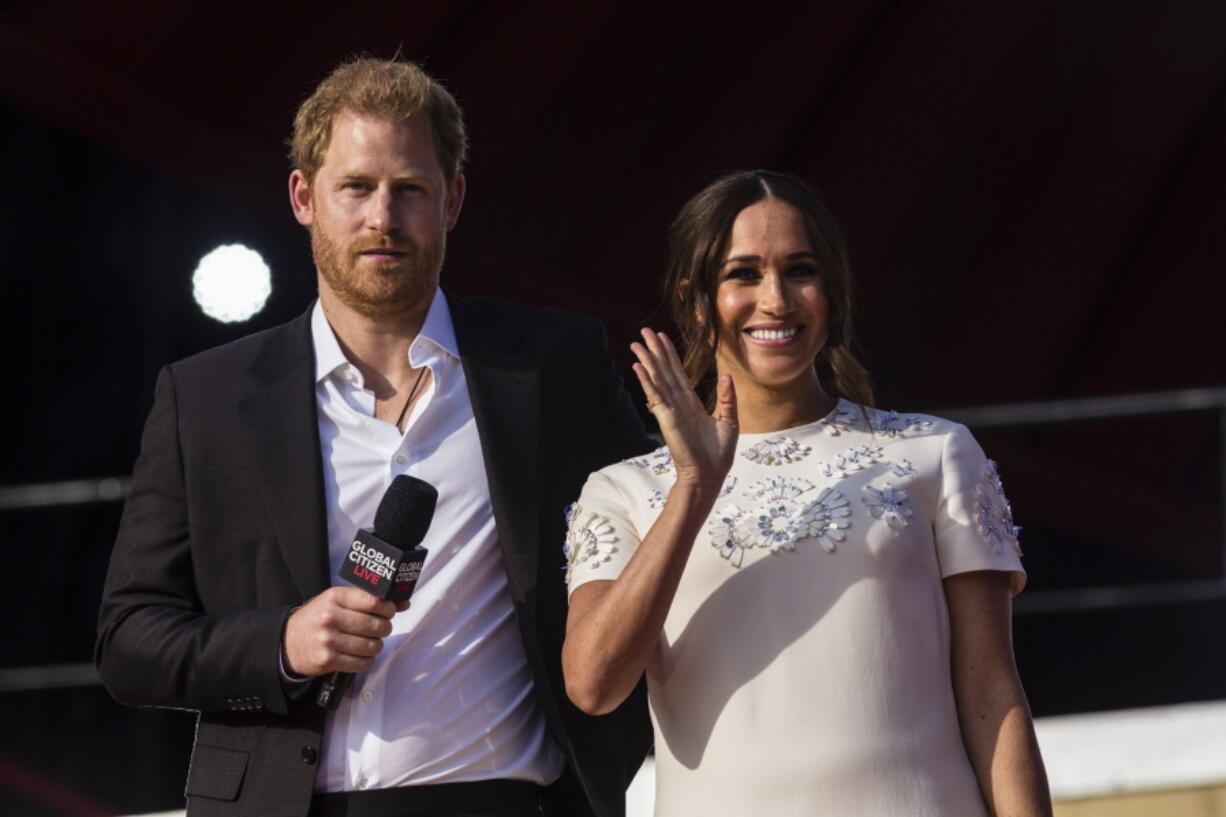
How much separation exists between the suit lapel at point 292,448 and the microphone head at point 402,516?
0.94 ft

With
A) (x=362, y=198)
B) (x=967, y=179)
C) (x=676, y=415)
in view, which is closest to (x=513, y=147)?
(x=967, y=179)

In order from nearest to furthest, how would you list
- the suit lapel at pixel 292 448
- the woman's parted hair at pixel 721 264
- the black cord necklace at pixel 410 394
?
the woman's parted hair at pixel 721 264 < the suit lapel at pixel 292 448 < the black cord necklace at pixel 410 394

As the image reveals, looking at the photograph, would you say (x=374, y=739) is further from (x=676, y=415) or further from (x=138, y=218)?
(x=138, y=218)

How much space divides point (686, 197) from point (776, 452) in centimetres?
426

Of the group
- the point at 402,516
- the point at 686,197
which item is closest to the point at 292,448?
the point at 402,516

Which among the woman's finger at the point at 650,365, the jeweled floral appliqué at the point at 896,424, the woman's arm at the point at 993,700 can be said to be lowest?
the woman's arm at the point at 993,700

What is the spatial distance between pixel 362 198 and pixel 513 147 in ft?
12.4

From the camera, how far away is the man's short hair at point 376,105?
6.75 ft

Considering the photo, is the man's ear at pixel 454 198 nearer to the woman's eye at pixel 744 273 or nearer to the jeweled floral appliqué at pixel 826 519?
the woman's eye at pixel 744 273

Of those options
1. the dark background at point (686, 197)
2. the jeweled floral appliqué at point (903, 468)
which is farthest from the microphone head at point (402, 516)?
the dark background at point (686, 197)

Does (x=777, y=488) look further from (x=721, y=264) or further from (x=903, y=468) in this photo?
(x=721, y=264)

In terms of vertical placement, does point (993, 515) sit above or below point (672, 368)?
below

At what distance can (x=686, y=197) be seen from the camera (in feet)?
19.7

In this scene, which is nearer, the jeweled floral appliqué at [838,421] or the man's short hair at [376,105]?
the jeweled floral appliqué at [838,421]
